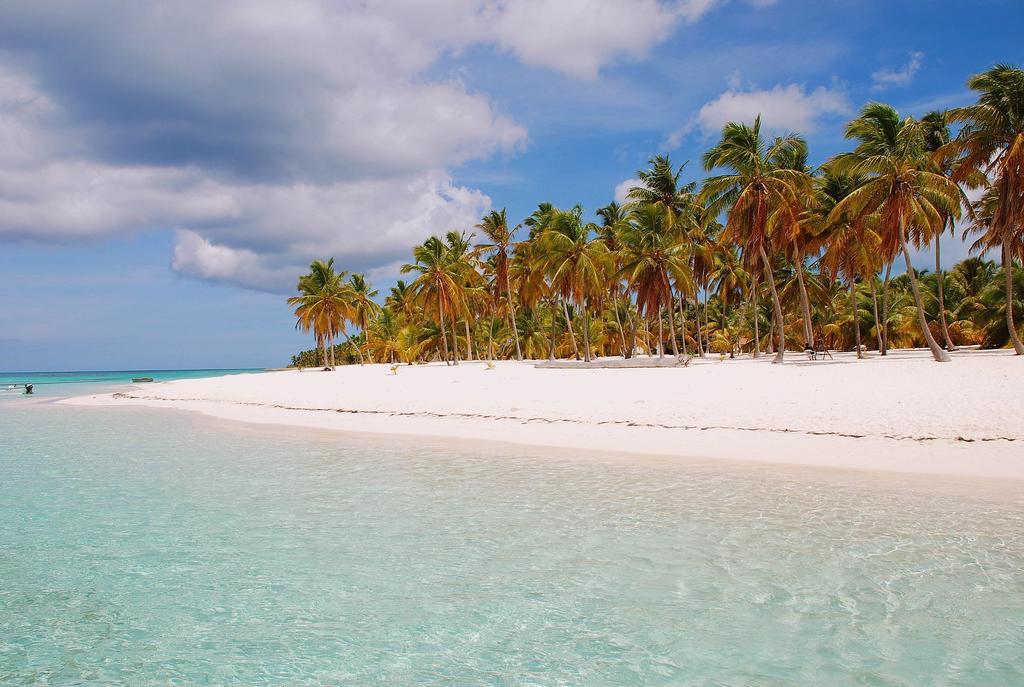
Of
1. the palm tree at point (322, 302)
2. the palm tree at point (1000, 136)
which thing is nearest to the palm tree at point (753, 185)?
the palm tree at point (1000, 136)

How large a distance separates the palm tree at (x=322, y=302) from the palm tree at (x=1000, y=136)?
152ft

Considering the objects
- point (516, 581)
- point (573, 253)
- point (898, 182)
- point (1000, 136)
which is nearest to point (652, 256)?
point (573, 253)

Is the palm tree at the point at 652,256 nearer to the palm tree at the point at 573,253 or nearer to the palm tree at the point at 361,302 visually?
the palm tree at the point at 573,253

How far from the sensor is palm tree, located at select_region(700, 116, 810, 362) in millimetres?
29547

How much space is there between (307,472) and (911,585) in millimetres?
9091

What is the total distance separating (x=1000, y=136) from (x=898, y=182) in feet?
11.1

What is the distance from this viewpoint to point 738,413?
15148 mm

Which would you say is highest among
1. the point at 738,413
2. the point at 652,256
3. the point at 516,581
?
the point at 652,256

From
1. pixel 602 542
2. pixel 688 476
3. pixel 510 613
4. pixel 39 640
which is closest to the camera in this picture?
pixel 39 640

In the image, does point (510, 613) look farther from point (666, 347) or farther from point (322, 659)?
point (666, 347)

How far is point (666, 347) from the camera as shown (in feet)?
202

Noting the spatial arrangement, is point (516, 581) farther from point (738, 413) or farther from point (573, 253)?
point (573, 253)

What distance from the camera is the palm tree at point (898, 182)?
23.9 meters

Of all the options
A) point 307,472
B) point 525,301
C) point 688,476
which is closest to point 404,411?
point 307,472
